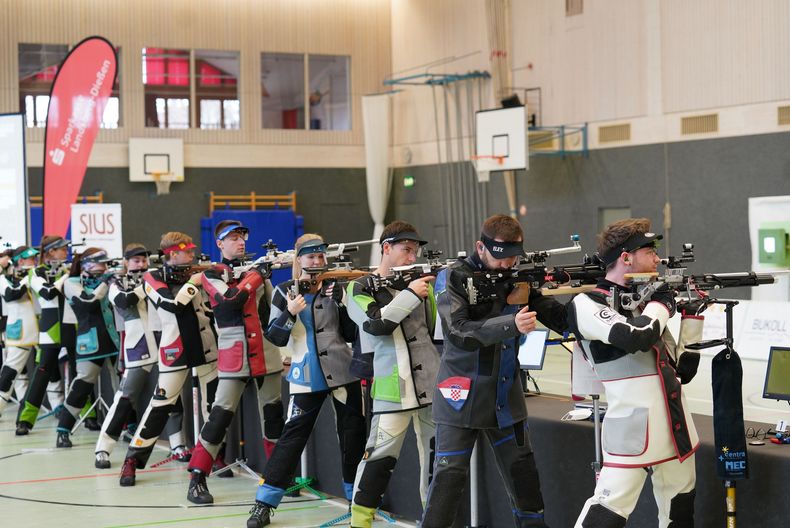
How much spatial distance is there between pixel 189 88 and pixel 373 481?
18502mm

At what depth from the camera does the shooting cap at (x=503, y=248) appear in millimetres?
4617

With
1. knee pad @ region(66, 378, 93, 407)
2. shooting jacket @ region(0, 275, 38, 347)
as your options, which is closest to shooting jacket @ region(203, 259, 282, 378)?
knee pad @ region(66, 378, 93, 407)

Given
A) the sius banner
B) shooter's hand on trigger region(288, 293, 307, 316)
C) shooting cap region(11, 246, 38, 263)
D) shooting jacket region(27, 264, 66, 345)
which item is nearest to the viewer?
shooter's hand on trigger region(288, 293, 307, 316)

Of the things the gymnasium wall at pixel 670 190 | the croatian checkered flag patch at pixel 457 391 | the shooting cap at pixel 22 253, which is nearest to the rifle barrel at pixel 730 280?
the croatian checkered flag patch at pixel 457 391

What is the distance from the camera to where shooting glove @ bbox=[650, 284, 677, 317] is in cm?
419

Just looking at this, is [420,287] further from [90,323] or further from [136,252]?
[90,323]

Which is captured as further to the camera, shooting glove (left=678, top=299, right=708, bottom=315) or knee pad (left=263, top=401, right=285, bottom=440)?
knee pad (left=263, top=401, right=285, bottom=440)

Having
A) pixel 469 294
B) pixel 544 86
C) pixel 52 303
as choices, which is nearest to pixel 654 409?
pixel 469 294

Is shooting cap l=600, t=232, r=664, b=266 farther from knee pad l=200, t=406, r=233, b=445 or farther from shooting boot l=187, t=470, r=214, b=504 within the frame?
shooting boot l=187, t=470, r=214, b=504

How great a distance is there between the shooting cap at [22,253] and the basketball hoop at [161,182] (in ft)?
35.6

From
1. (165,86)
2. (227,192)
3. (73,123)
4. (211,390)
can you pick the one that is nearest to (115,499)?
(211,390)

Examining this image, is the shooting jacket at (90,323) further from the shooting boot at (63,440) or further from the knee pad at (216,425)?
the knee pad at (216,425)

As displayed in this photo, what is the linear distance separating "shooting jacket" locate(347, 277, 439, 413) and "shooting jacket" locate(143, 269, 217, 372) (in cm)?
249

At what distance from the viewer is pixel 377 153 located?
23.4m
